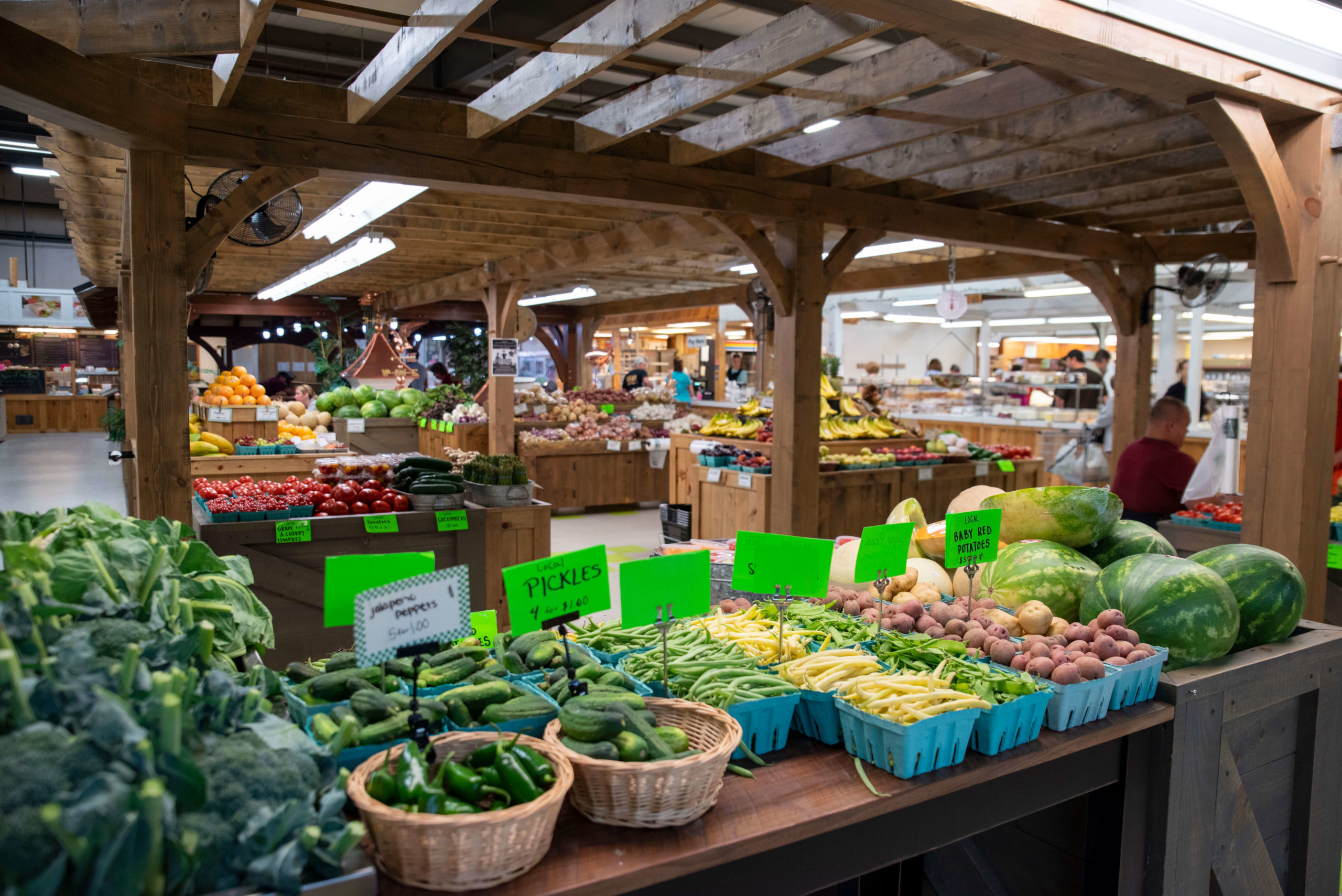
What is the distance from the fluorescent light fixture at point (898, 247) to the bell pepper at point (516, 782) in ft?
20.8

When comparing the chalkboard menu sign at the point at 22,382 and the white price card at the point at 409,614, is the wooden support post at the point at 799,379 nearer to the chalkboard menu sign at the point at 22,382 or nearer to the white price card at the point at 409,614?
the white price card at the point at 409,614

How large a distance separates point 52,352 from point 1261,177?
29641 millimetres

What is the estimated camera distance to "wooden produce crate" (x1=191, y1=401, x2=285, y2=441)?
25.8 feet

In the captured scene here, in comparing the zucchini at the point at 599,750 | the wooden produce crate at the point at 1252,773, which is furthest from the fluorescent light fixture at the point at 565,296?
the zucchini at the point at 599,750

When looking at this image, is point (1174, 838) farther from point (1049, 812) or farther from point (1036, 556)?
point (1036, 556)

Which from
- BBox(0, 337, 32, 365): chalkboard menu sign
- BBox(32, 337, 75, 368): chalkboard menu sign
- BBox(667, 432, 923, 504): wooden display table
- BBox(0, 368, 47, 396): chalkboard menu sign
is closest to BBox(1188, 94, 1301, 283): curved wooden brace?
BBox(667, 432, 923, 504): wooden display table

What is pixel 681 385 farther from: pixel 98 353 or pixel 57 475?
pixel 98 353

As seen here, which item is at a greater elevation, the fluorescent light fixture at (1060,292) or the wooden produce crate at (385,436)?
the fluorescent light fixture at (1060,292)

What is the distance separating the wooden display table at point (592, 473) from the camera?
9.88 m

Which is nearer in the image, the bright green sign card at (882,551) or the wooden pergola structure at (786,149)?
the bright green sign card at (882,551)

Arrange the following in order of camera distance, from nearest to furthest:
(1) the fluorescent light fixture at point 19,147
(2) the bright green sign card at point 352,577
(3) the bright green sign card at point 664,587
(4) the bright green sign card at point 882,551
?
1. (2) the bright green sign card at point 352,577
2. (3) the bright green sign card at point 664,587
3. (4) the bright green sign card at point 882,551
4. (1) the fluorescent light fixture at point 19,147

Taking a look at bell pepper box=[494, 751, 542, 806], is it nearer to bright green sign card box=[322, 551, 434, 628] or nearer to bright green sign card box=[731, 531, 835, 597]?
bright green sign card box=[322, 551, 434, 628]

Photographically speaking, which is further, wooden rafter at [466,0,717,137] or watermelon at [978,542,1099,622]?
wooden rafter at [466,0,717,137]

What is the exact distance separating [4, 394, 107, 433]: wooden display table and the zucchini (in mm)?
25272
